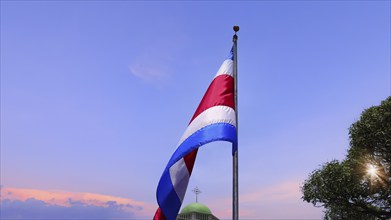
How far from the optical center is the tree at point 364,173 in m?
35.8

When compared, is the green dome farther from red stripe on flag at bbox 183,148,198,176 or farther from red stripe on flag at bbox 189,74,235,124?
red stripe on flag at bbox 189,74,235,124

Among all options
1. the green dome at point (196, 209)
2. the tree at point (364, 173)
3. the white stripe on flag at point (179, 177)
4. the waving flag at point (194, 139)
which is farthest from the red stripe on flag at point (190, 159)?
the green dome at point (196, 209)

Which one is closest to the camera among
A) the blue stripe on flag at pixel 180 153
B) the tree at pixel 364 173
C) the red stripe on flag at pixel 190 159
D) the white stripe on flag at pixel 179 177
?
the blue stripe on flag at pixel 180 153

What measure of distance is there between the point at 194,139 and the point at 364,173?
93.2ft

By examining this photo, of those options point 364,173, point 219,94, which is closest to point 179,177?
point 219,94

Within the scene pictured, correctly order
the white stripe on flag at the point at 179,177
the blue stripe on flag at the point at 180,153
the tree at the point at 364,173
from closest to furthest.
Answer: the blue stripe on flag at the point at 180,153 → the white stripe on flag at the point at 179,177 → the tree at the point at 364,173

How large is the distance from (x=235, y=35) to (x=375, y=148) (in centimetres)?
2739

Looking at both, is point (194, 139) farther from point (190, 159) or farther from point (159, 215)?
point (159, 215)

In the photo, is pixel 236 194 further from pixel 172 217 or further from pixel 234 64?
pixel 234 64

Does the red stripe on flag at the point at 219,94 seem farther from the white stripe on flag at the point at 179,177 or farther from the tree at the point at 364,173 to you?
the tree at the point at 364,173

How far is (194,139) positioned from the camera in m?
12.9

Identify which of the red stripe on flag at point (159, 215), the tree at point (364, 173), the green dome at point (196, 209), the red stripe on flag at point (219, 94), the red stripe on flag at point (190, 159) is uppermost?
the green dome at point (196, 209)

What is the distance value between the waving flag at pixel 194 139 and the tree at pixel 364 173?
26446mm

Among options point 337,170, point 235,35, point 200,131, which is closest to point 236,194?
point 200,131
